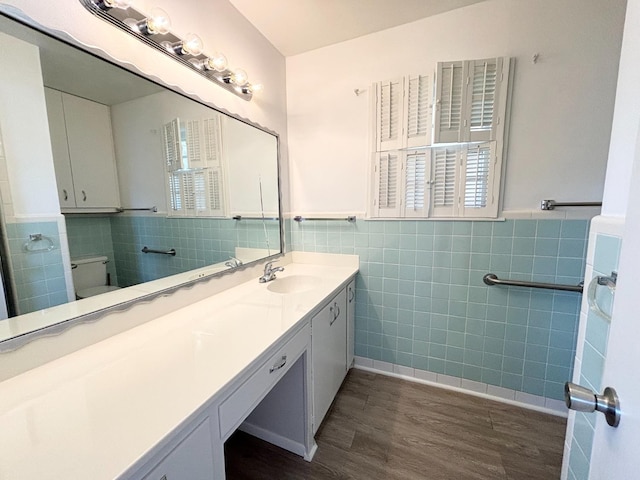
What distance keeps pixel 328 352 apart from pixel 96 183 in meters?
1.33

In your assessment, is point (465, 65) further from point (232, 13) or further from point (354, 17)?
point (232, 13)

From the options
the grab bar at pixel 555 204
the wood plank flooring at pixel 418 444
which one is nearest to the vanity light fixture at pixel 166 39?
the grab bar at pixel 555 204

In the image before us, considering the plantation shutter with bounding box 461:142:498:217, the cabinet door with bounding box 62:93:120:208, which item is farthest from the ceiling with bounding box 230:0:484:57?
the cabinet door with bounding box 62:93:120:208

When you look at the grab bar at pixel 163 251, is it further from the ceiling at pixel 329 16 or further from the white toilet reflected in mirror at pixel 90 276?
the ceiling at pixel 329 16

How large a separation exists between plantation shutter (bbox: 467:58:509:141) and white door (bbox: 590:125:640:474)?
1312mm

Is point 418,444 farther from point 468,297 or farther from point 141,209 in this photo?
point 141,209

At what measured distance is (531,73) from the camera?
140 centimetres

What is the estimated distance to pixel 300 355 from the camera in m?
1.16

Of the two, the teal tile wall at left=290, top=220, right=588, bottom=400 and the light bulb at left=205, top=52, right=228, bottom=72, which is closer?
the light bulb at left=205, top=52, right=228, bottom=72

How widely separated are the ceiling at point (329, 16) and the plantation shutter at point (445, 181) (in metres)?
0.81

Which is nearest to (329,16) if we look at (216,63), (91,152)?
(216,63)

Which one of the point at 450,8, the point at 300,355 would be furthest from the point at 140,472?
the point at 450,8

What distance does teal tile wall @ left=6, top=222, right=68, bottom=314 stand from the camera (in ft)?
2.44

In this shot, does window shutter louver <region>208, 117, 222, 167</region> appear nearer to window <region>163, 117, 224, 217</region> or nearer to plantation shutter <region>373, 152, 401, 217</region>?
window <region>163, 117, 224, 217</region>
